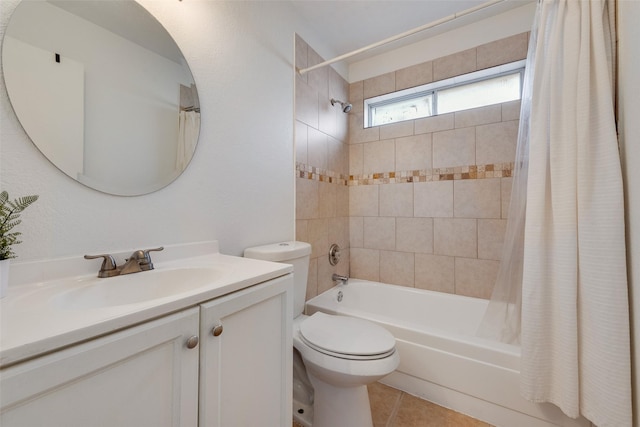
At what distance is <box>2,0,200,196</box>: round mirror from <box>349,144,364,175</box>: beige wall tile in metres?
1.60

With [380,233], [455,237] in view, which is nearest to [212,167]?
[380,233]

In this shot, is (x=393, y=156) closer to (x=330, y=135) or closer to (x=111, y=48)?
(x=330, y=135)

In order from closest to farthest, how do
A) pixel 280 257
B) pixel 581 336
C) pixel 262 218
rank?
1. pixel 581 336
2. pixel 280 257
3. pixel 262 218

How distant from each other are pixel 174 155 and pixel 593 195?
170 cm

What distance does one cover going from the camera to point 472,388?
133 centimetres

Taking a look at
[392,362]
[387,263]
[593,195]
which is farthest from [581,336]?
[387,263]

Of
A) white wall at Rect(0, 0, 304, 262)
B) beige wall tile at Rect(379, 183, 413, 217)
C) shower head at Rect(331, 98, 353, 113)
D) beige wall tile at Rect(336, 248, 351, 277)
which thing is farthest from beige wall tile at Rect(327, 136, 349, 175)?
beige wall tile at Rect(336, 248, 351, 277)

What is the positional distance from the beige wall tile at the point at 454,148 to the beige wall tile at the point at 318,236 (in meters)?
1.05

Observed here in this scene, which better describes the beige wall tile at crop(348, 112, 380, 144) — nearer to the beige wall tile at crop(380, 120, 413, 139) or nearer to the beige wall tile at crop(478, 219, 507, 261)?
the beige wall tile at crop(380, 120, 413, 139)

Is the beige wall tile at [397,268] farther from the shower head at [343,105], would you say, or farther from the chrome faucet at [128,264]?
the chrome faucet at [128,264]

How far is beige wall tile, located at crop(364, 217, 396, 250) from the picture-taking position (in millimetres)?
2320

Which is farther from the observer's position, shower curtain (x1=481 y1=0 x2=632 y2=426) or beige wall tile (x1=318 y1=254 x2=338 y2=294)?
beige wall tile (x1=318 y1=254 x2=338 y2=294)

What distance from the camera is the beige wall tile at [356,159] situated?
246cm

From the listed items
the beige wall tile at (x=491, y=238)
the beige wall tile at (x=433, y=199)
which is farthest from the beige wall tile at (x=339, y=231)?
the beige wall tile at (x=491, y=238)
